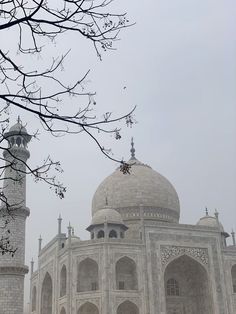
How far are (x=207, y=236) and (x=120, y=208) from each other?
248 inches

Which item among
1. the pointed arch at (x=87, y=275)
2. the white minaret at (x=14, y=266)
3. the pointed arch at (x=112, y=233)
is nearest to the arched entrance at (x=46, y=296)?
the pointed arch at (x=87, y=275)

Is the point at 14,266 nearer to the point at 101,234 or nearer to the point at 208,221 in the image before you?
the point at 101,234

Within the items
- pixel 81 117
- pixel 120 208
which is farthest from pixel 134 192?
pixel 81 117

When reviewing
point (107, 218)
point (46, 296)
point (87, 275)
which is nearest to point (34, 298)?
point (46, 296)

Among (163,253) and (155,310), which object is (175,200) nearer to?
(163,253)

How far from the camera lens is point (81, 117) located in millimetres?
4883

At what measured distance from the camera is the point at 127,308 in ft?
76.9

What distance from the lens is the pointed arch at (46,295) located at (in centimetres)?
2733

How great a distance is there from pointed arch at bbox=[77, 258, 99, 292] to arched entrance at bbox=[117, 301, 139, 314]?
1.60 metres

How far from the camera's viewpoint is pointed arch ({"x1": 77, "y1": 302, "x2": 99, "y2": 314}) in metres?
22.8

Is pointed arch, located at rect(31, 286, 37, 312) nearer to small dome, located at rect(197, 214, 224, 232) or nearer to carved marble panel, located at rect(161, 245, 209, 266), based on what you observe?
carved marble panel, located at rect(161, 245, 209, 266)

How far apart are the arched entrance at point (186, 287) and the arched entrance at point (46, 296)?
726cm

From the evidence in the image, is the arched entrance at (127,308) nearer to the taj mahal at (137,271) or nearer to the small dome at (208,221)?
the taj mahal at (137,271)

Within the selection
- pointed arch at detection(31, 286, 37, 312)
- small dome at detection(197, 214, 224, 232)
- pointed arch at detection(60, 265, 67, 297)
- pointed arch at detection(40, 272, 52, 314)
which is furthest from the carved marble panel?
pointed arch at detection(31, 286, 37, 312)
